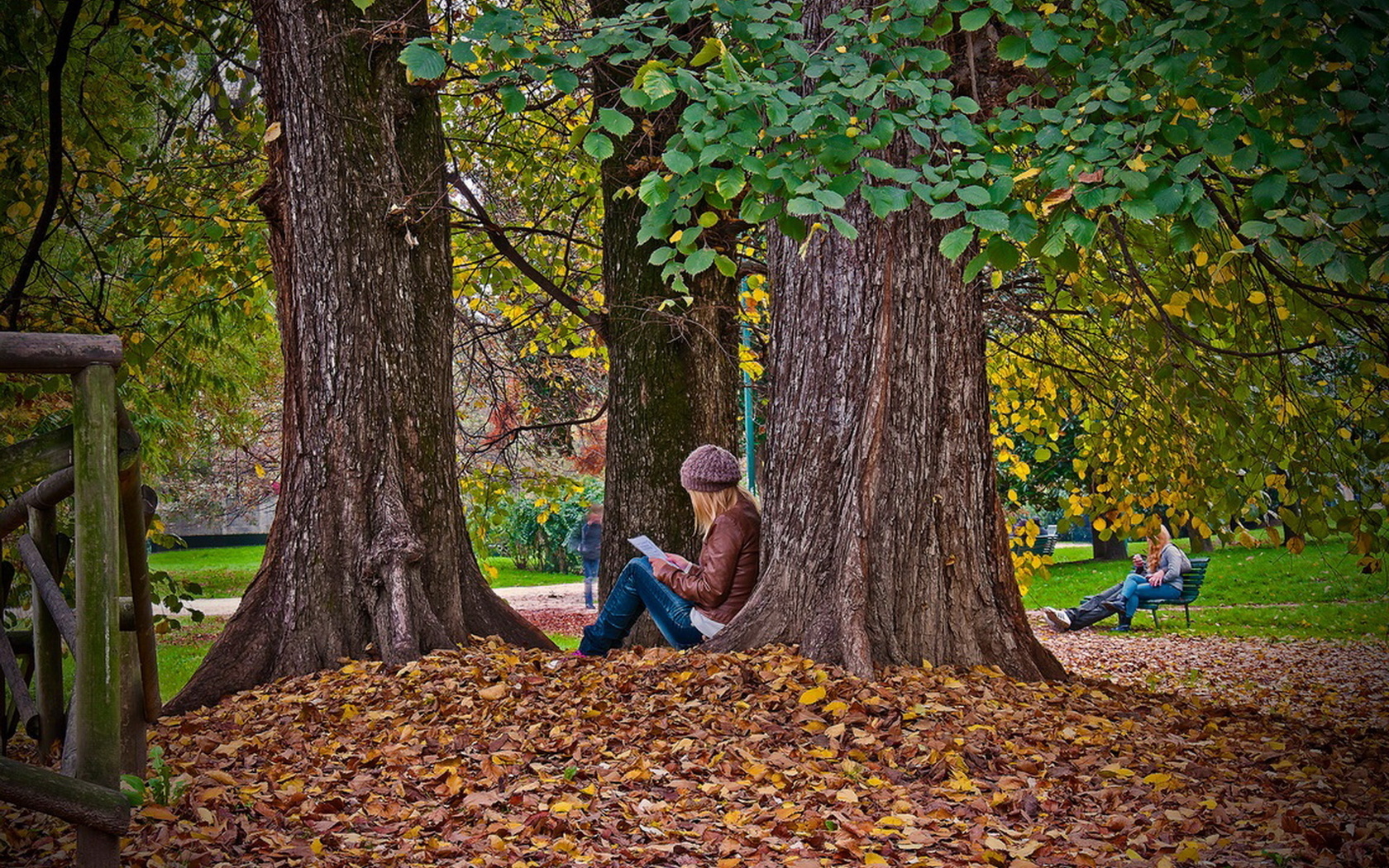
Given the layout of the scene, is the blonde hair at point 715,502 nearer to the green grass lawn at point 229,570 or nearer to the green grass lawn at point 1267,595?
the green grass lawn at point 229,570

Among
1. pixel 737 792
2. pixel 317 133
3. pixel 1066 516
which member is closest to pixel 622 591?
pixel 737 792

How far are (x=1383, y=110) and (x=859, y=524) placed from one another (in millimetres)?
2526

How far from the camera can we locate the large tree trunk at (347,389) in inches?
217

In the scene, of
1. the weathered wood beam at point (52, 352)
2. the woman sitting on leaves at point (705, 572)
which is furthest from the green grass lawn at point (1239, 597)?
the weathered wood beam at point (52, 352)

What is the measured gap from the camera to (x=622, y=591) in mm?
5996

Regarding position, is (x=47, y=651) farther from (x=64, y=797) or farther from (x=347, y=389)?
(x=347, y=389)

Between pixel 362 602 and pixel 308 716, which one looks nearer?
pixel 308 716

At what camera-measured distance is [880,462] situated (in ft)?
16.7

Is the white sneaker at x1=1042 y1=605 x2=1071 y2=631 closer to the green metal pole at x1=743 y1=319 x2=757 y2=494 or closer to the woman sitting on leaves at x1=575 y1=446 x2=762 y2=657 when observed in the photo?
the green metal pole at x1=743 y1=319 x2=757 y2=494

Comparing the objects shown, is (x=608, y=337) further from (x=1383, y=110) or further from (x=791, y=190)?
(x=1383, y=110)

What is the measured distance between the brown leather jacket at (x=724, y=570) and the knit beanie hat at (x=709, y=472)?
0.15 metres

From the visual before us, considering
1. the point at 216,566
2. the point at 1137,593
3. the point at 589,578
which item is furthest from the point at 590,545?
the point at 216,566

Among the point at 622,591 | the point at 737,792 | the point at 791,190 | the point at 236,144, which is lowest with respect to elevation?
the point at 737,792

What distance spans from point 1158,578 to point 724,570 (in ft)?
29.9
